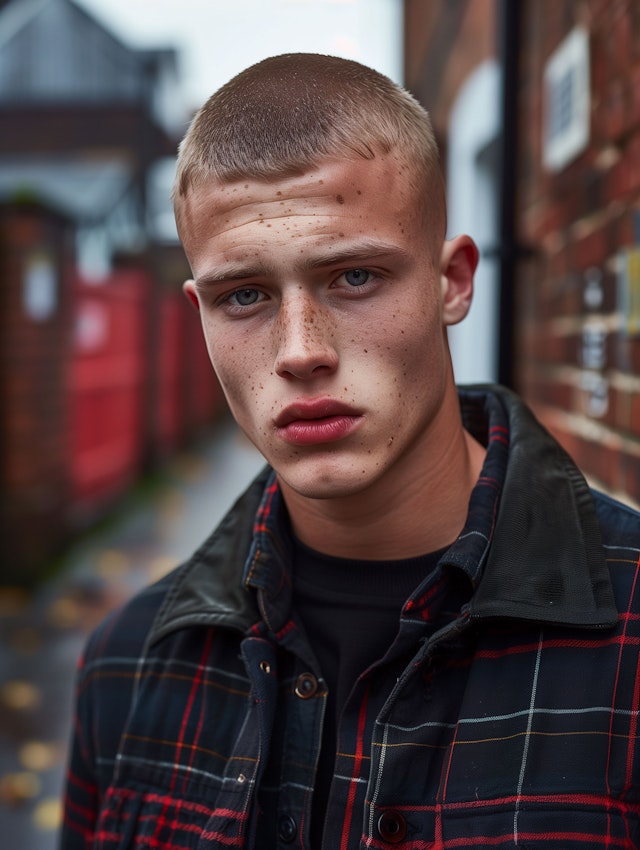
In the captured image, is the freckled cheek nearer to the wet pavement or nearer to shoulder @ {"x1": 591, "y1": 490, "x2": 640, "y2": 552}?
shoulder @ {"x1": 591, "y1": 490, "x2": 640, "y2": 552}

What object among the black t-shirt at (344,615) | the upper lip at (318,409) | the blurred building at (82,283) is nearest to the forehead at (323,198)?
the upper lip at (318,409)

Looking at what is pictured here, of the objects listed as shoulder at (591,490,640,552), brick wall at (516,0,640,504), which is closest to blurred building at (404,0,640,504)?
brick wall at (516,0,640,504)

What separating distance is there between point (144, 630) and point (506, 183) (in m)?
1.67

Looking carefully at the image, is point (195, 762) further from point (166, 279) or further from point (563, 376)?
point (166, 279)

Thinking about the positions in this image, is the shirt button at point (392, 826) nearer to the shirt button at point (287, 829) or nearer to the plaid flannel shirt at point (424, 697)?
the plaid flannel shirt at point (424, 697)

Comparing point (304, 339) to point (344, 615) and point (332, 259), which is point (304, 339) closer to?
point (332, 259)

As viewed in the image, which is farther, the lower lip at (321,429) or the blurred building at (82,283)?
the blurred building at (82,283)

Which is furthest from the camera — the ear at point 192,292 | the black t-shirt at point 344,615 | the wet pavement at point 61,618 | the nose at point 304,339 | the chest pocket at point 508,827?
the wet pavement at point 61,618

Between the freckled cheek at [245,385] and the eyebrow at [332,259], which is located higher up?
the eyebrow at [332,259]

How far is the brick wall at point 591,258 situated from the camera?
1945 mm

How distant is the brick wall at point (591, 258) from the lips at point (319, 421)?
779mm

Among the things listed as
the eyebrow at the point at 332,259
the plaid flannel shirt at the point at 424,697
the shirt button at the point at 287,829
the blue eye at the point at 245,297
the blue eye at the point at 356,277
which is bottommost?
the shirt button at the point at 287,829

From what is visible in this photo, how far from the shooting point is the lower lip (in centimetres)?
135

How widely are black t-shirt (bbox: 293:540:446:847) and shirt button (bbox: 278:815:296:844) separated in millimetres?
32
